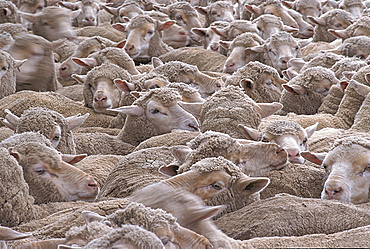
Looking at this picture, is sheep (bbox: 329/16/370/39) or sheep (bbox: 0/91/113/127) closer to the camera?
sheep (bbox: 0/91/113/127)

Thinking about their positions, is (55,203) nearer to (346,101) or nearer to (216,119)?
(216,119)

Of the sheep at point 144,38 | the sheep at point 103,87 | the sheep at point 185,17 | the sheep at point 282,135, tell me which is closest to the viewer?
the sheep at point 282,135

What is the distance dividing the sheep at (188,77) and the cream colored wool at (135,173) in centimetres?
248

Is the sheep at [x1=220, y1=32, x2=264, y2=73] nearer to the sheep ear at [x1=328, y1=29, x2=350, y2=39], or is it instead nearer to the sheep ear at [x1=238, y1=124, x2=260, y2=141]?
the sheep ear at [x1=328, y1=29, x2=350, y2=39]

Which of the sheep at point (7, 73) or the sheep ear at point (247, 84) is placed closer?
the sheep ear at point (247, 84)

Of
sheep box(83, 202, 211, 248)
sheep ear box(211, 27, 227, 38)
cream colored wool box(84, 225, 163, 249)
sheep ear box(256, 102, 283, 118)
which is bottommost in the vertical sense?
sheep ear box(211, 27, 227, 38)

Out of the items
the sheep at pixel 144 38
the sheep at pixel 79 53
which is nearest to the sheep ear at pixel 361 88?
the sheep at pixel 79 53

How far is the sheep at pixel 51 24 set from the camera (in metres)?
12.0

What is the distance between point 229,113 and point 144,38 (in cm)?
518

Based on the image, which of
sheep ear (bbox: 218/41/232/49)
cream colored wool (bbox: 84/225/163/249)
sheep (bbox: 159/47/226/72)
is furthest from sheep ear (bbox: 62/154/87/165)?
sheep ear (bbox: 218/41/232/49)

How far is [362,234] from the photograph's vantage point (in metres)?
3.87

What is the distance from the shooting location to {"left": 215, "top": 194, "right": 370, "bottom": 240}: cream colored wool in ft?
14.1

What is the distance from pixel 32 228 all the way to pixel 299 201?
1611 mm

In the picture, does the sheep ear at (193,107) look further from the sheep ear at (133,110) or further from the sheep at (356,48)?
the sheep at (356,48)
